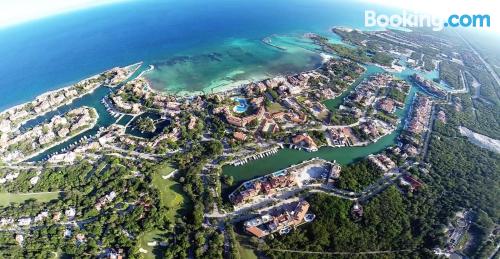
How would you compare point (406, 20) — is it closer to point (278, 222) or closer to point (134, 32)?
point (134, 32)

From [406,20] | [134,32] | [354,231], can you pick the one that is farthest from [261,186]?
[406,20]

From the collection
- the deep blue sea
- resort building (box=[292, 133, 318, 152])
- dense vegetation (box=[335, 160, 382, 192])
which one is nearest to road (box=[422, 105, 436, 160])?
dense vegetation (box=[335, 160, 382, 192])

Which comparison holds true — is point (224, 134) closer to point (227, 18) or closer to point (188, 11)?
point (227, 18)

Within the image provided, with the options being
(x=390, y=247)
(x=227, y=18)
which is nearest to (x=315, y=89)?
(x=390, y=247)

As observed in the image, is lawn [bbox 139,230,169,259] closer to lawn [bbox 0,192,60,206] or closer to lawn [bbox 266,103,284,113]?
lawn [bbox 0,192,60,206]

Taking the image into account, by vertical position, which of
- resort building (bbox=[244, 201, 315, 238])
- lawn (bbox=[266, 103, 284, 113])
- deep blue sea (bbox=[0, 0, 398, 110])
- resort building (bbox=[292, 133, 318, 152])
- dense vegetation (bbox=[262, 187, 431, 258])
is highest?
deep blue sea (bbox=[0, 0, 398, 110])

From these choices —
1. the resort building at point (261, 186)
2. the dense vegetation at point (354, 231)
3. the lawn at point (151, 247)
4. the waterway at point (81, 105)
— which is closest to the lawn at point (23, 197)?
the waterway at point (81, 105)
